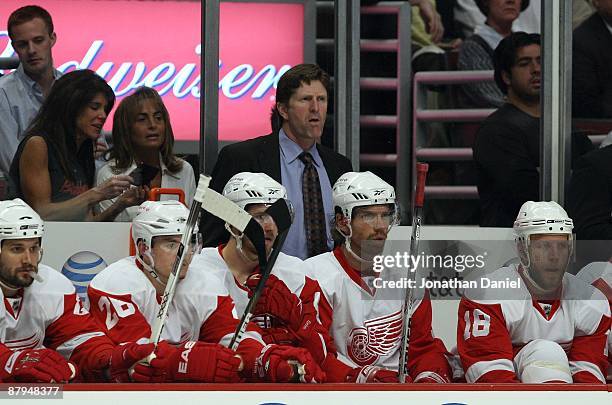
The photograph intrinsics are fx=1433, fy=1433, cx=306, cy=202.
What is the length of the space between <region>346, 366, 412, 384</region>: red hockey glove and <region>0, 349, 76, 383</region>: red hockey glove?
33.3 inches

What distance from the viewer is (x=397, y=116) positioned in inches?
201

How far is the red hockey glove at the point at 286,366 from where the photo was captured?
3.77 meters

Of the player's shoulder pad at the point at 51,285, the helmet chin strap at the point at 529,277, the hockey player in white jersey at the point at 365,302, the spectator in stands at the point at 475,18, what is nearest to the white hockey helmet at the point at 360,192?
the hockey player in white jersey at the point at 365,302

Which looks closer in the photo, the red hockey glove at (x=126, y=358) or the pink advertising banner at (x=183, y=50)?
the red hockey glove at (x=126, y=358)

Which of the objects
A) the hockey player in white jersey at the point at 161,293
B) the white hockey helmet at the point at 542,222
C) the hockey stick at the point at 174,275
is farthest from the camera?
the white hockey helmet at the point at 542,222

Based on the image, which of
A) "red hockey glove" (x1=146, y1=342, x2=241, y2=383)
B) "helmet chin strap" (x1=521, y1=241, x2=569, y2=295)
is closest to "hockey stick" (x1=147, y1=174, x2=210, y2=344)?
"red hockey glove" (x1=146, y1=342, x2=241, y2=383)

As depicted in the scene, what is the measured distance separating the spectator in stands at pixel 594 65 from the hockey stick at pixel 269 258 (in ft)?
4.71

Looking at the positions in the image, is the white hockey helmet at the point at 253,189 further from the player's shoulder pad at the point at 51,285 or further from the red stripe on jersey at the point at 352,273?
the player's shoulder pad at the point at 51,285

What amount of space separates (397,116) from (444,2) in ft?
1.93

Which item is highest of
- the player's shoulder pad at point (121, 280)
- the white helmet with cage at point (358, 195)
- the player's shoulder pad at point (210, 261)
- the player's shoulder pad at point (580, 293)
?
the white helmet with cage at point (358, 195)

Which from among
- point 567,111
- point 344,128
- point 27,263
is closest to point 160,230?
point 27,263

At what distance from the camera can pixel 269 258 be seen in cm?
413

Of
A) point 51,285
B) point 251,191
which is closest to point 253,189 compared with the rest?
point 251,191

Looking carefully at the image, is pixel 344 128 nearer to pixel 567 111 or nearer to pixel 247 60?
pixel 247 60
